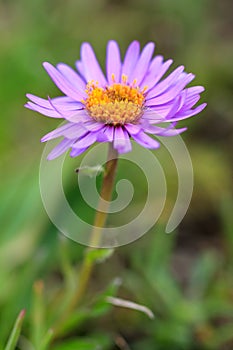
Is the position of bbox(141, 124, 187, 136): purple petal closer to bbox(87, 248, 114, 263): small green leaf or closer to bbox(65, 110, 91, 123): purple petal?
bbox(65, 110, 91, 123): purple petal

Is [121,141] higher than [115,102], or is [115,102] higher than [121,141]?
[115,102]

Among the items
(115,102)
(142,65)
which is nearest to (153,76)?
(142,65)

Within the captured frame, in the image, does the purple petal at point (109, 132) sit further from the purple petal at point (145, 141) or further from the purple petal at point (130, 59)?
the purple petal at point (130, 59)

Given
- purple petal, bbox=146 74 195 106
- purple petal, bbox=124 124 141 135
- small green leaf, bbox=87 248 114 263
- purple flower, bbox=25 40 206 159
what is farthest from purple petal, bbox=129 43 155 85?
small green leaf, bbox=87 248 114 263

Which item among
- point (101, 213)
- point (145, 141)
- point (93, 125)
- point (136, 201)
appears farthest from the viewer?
point (136, 201)

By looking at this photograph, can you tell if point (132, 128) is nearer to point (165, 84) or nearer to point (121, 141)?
point (121, 141)
